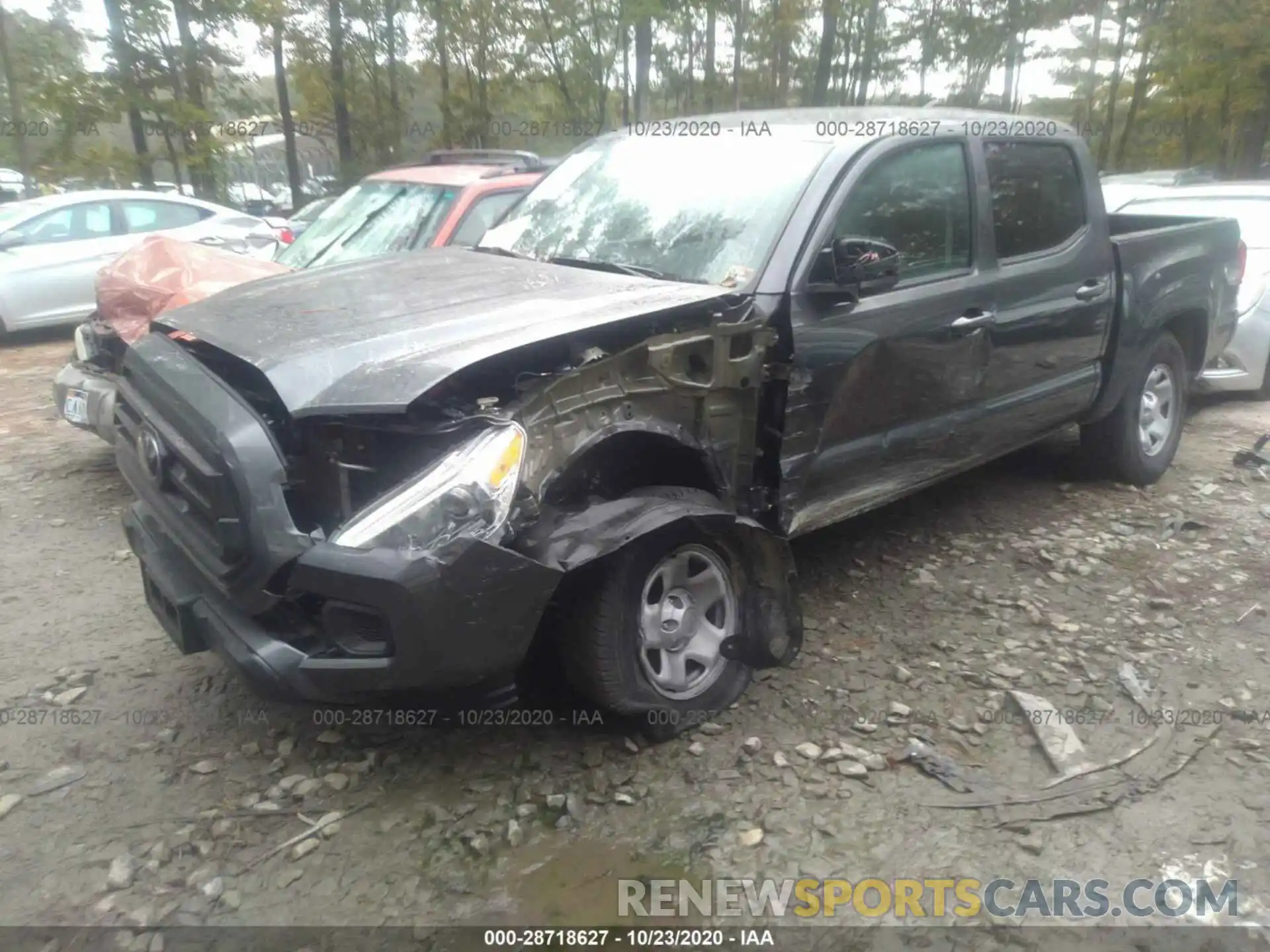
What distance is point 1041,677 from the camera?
353 centimetres

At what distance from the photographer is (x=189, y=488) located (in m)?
2.71

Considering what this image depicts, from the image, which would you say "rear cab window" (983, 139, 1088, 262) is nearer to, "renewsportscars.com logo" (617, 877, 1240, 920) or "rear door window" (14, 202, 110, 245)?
"renewsportscars.com logo" (617, 877, 1240, 920)

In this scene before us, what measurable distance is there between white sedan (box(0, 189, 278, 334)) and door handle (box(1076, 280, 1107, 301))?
7129 millimetres

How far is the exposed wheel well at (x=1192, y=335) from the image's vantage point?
5.39m

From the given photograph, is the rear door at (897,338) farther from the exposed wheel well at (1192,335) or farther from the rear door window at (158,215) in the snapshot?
the rear door window at (158,215)

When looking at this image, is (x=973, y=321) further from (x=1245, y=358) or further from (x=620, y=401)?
(x=1245, y=358)

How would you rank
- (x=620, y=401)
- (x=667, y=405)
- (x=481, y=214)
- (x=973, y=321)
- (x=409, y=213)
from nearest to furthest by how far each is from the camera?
1. (x=620, y=401)
2. (x=667, y=405)
3. (x=973, y=321)
4. (x=481, y=214)
5. (x=409, y=213)

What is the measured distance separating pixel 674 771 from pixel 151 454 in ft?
5.92

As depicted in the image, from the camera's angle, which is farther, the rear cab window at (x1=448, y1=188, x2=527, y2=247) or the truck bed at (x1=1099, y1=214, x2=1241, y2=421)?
the rear cab window at (x1=448, y1=188, x2=527, y2=247)

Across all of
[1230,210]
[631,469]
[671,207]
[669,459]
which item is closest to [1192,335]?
[1230,210]

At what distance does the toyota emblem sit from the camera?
2.86 meters

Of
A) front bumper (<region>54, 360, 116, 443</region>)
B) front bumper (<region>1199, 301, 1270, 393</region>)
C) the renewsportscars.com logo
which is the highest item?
front bumper (<region>54, 360, 116, 443</region>)

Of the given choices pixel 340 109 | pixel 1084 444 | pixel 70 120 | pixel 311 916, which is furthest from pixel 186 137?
pixel 311 916

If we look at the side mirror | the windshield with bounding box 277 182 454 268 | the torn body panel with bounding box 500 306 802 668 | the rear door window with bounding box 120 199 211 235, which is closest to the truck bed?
the side mirror
